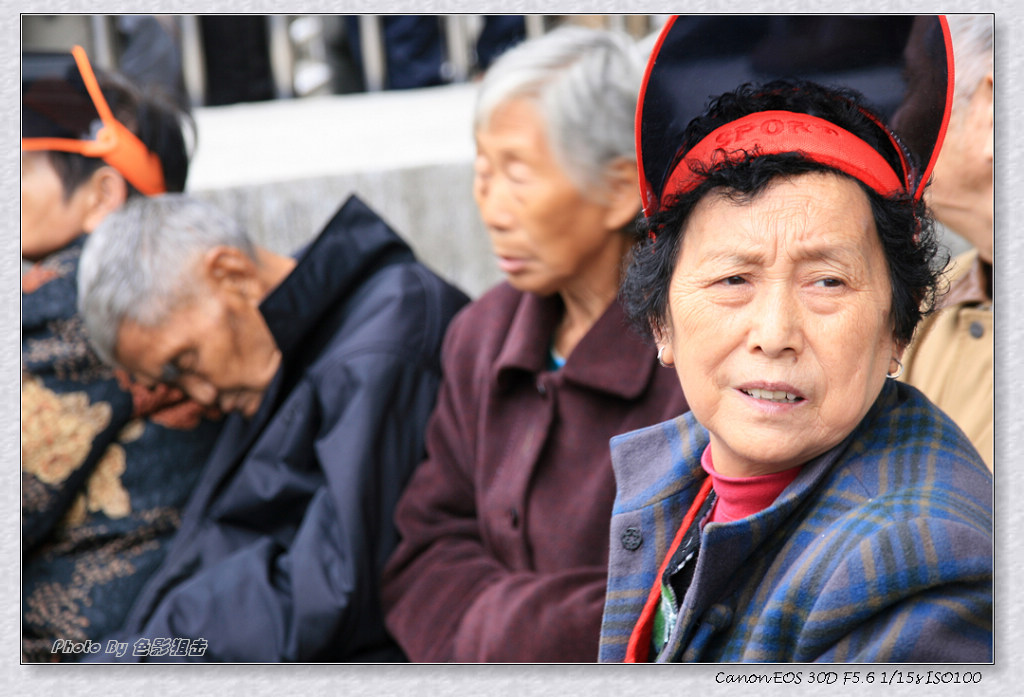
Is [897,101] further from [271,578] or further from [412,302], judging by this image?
[271,578]

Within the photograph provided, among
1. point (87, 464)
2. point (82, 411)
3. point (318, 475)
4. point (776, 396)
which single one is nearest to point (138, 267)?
point (82, 411)

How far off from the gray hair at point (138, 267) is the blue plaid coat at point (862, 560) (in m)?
1.59

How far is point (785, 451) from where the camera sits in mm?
1497

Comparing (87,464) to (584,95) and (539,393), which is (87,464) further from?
(584,95)

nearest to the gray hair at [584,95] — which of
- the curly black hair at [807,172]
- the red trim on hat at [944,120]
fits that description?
the curly black hair at [807,172]

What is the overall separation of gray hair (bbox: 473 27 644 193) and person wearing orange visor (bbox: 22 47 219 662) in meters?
1.25

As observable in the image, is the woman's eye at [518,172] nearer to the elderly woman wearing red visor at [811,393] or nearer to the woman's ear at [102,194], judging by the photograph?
the elderly woman wearing red visor at [811,393]

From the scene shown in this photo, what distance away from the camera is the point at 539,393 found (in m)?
2.24

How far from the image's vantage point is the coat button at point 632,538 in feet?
5.55

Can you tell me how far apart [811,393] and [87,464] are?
6.76 feet

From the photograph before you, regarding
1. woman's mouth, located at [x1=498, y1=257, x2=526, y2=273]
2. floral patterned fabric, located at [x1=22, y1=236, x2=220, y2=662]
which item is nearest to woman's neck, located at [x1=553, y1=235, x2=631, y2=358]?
woman's mouth, located at [x1=498, y1=257, x2=526, y2=273]

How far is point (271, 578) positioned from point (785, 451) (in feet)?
4.67

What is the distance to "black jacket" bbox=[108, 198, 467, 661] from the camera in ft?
7.66

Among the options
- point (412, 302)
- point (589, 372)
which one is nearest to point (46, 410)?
point (412, 302)
